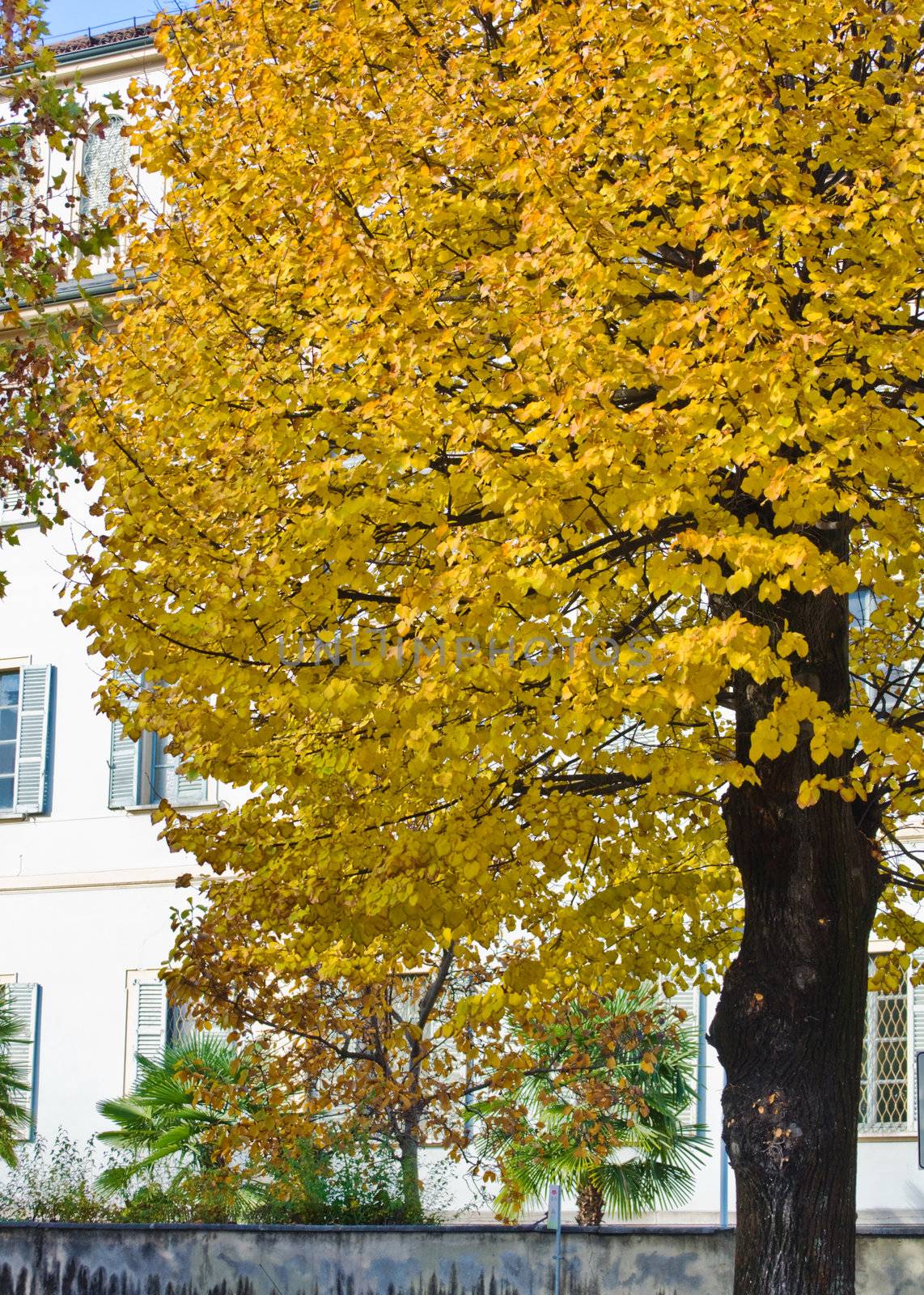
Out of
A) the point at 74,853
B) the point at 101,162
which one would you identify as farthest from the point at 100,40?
the point at 74,853

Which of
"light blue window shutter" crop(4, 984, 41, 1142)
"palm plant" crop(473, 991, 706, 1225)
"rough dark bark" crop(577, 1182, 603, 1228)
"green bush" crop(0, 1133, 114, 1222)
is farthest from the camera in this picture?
"light blue window shutter" crop(4, 984, 41, 1142)

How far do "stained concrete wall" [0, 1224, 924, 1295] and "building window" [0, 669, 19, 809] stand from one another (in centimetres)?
907

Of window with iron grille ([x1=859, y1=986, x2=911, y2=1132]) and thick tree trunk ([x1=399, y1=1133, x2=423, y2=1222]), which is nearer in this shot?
thick tree trunk ([x1=399, y1=1133, x2=423, y2=1222])

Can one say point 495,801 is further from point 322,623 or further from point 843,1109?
point 843,1109

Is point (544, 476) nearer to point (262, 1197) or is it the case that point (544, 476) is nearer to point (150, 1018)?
point (262, 1197)

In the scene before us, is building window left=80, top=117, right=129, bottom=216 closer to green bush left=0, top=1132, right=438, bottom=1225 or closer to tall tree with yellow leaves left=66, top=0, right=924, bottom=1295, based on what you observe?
green bush left=0, top=1132, right=438, bottom=1225

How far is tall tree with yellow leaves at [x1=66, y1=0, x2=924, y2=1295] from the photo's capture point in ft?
25.0

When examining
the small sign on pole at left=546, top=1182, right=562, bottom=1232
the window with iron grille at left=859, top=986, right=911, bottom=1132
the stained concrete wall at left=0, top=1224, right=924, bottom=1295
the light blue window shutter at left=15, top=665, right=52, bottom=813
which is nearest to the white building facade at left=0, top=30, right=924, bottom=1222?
the light blue window shutter at left=15, top=665, right=52, bottom=813

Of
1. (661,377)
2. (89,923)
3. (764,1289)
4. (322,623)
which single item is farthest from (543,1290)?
(89,923)

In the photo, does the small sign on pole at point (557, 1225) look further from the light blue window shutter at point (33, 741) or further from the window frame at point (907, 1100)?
the light blue window shutter at point (33, 741)

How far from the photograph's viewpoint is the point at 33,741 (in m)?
21.1

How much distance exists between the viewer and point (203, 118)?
1039 cm

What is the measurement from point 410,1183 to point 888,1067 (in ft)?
18.0

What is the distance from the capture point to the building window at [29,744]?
69.0ft
